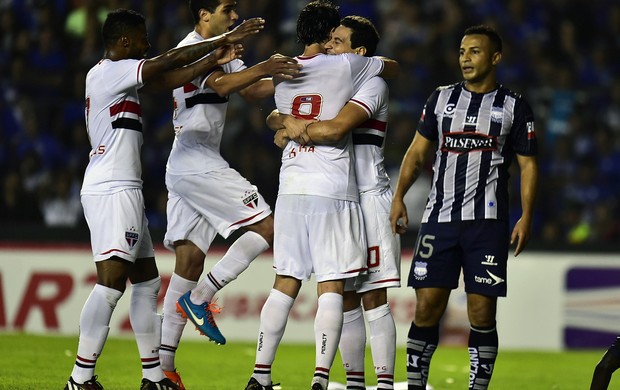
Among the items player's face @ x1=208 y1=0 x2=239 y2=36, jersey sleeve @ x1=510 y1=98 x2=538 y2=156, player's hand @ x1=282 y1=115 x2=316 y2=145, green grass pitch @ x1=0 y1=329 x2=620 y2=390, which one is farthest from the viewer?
green grass pitch @ x1=0 y1=329 x2=620 y2=390

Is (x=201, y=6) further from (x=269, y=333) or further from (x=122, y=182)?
(x=269, y=333)

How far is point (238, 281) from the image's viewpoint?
1245cm

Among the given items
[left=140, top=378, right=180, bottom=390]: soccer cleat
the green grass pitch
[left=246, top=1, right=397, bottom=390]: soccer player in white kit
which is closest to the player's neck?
[left=246, top=1, right=397, bottom=390]: soccer player in white kit

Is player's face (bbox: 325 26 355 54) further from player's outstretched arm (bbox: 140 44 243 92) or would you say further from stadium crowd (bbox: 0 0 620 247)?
stadium crowd (bbox: 0 0 620 247)

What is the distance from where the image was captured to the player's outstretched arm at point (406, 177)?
7.12 meters

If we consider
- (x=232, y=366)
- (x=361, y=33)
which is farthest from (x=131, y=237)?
(x=232, y=366)

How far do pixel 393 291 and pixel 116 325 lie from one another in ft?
10.1

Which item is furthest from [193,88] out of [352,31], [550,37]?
[550,37]

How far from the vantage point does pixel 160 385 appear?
697 cm

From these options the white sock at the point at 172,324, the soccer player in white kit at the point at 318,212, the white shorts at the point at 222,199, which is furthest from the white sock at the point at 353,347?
the white sock at the point at 172,324

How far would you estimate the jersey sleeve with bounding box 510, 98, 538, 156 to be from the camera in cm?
707

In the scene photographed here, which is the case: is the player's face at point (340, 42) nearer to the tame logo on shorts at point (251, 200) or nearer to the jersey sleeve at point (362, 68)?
the jersey sleeve at point (362, 68)

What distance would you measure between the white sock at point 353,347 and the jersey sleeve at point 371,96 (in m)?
1.31

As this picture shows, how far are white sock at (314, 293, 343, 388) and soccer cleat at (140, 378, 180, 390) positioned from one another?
3.05ft
